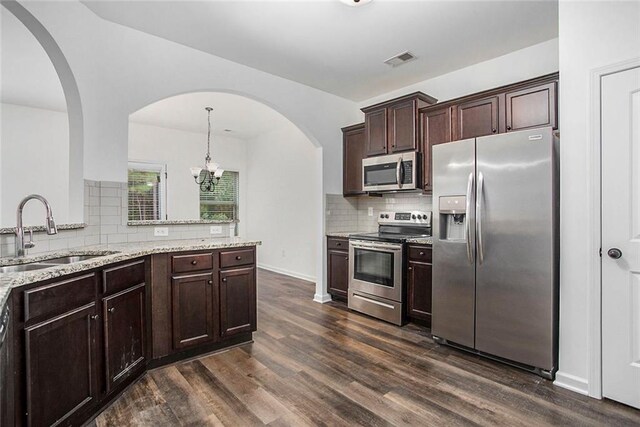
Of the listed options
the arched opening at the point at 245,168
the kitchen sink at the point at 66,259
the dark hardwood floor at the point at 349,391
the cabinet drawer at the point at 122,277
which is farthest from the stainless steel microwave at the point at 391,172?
the kitchen sink at the point at 66,259

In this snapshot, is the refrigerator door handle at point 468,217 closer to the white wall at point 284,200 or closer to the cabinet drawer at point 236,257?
the cabinet drawer at point 236,257

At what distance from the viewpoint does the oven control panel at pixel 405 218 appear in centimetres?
396

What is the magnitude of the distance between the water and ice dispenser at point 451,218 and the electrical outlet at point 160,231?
248 centimetres

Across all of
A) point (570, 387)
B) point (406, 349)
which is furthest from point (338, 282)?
point (570, 387)

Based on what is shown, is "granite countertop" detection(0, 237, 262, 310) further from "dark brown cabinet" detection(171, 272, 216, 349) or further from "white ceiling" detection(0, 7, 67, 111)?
"white ceiling" detection(0, 7, 67, 111)

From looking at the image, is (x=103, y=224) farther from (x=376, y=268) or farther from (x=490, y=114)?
(x=490, y=114)

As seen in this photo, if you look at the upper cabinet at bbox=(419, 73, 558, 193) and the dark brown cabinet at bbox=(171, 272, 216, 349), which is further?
the upper cabinet at bbox=(419, 73, 558, 193)

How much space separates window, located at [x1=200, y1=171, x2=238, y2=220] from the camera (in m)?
6.88

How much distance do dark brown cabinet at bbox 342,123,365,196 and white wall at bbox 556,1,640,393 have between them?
2.38m

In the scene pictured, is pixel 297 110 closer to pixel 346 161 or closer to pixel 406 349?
pixel 346 161

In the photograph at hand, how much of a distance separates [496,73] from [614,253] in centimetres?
221

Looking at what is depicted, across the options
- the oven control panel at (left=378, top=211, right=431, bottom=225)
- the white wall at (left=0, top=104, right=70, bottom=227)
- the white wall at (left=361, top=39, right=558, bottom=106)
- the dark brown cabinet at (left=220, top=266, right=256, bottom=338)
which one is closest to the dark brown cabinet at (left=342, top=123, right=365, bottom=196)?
the oven control panel at (left=378, top=211, right=431, bottom=225)

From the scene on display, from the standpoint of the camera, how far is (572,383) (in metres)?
2.23

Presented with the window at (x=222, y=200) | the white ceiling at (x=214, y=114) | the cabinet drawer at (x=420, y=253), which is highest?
the white ceiling at (x=214, y=114)
